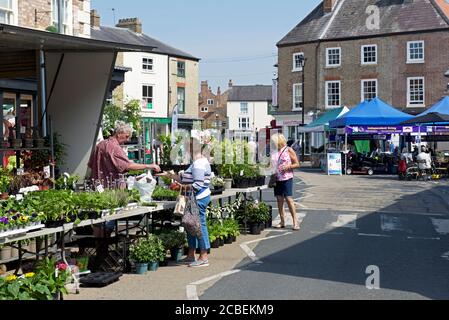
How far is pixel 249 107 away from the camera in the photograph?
8619cm

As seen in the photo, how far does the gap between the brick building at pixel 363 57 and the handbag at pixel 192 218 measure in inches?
1443

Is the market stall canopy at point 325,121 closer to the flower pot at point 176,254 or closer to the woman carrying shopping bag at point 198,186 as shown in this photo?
the flower pot at point 176,254

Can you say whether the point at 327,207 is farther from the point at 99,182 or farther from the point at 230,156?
the point at 99,182

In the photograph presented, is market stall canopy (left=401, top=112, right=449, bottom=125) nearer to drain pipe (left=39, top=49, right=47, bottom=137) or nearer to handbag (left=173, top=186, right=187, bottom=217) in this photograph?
handbag (left=173, top=186, right=187, bottom=217)

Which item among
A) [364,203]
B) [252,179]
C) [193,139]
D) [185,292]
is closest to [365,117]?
[364,203]

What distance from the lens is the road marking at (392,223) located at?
12.4 meters

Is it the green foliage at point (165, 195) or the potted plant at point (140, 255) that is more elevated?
the green foliage at point (165, 195)

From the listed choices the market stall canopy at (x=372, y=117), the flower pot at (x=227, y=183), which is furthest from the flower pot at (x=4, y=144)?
the market stall canopy at (x=372, y=117)

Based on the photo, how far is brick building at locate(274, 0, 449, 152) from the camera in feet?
141

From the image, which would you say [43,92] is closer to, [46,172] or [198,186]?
[46,172]

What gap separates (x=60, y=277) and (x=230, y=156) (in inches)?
255

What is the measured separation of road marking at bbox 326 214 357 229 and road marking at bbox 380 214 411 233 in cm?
58

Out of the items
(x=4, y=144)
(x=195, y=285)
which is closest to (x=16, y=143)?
(x=4, y=144)

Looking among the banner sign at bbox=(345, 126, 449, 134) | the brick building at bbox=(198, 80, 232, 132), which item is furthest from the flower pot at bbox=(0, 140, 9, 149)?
the brick building at bbox=(198, 80, 232, 132)
